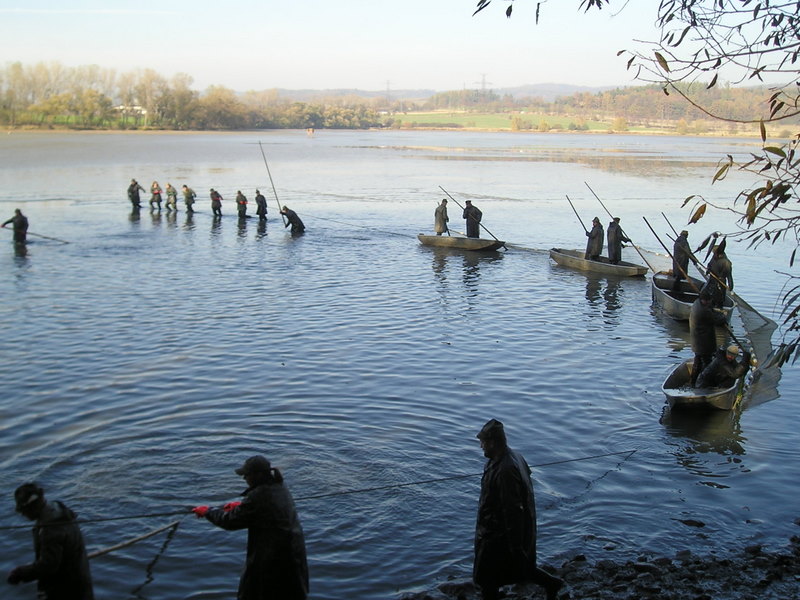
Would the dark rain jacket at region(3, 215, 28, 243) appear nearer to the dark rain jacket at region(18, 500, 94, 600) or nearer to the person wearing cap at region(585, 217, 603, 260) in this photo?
the person wearing cap at region(585, 217, 603, 260)

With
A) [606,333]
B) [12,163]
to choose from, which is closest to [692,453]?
[606,333]

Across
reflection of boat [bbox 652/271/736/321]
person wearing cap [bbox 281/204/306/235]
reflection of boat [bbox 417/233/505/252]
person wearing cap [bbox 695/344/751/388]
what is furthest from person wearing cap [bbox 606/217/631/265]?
person wearing cap [bbox 281/204/306/235]

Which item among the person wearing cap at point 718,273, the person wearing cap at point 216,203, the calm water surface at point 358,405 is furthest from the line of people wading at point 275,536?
the person wearing cap at point 216,203

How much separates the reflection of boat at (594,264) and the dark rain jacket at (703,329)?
1180 cm

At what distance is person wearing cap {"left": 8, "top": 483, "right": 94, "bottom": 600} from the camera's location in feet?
19.2

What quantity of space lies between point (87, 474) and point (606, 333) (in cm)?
1238

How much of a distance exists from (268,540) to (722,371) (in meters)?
9.39

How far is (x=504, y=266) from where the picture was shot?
91.2ft

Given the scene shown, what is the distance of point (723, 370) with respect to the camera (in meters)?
13.2

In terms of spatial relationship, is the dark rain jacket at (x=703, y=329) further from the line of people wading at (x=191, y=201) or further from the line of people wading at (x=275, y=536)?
the line of people wading at (x=191, y=201)

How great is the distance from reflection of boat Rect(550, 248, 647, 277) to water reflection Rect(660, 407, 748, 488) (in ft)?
40.6

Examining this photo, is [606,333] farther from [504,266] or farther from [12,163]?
[12,163]

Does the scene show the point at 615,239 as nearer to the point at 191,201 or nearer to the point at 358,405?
the point at 358,405

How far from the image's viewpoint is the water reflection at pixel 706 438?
1145 centimetres
